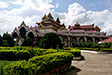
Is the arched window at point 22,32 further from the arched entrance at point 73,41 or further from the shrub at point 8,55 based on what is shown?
the shrub at point 8,55

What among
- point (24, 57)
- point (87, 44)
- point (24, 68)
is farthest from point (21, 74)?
point (87, 44)

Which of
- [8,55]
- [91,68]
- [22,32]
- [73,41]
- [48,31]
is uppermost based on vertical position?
[48,31]

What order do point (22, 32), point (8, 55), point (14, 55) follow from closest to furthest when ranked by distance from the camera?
1. point (14, 55)
2. point (8, 55)
3. point (22, 32)

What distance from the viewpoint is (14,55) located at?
10.0m

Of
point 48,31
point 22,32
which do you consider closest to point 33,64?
point 48,31

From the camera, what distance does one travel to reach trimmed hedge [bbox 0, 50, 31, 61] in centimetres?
982

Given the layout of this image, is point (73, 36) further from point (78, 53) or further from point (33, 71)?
point (33, 71)

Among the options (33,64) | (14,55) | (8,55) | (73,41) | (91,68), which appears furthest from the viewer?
(73,41)

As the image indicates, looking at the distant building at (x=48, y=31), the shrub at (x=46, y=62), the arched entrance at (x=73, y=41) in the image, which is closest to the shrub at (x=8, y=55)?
the shrub at (x=46, y=62)

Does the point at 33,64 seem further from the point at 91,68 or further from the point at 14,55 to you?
the point at 14,55

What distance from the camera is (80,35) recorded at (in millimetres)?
34031

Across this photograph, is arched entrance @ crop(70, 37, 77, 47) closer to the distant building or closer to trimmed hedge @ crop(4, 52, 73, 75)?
the distant building

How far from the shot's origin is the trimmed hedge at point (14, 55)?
9820mm

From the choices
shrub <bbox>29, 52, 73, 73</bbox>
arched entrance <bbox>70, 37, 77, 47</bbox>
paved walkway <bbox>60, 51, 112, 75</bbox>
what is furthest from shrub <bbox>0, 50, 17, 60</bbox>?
arched entrance <bbox>70, 37, 77, 47</bbox>
